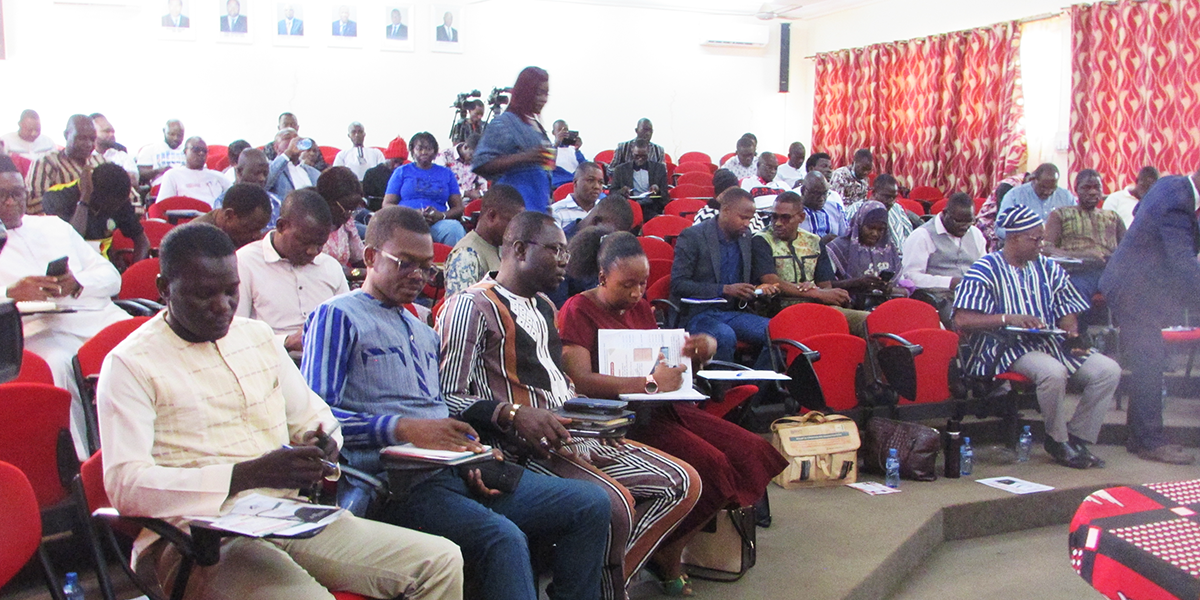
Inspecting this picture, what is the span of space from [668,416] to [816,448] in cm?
123

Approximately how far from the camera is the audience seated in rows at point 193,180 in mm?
7398

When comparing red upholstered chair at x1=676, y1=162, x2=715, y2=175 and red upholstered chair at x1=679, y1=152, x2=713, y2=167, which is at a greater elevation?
red upholstered chair at x1=679, y1=152, x2=713, y2=167

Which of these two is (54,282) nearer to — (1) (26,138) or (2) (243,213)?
(2) (243,213)

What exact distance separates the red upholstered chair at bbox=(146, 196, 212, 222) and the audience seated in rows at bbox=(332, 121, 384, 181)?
424cm

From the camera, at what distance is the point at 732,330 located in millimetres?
4961

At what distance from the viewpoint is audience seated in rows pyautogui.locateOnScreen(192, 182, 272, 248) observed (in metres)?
3.99

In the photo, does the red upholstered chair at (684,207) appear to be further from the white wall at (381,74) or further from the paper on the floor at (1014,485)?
the white wall at (381,74)

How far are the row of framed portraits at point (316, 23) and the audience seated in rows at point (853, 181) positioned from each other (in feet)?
18.7

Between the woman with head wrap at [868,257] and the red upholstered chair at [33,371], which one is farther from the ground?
the woman with head wrap at [868,257]

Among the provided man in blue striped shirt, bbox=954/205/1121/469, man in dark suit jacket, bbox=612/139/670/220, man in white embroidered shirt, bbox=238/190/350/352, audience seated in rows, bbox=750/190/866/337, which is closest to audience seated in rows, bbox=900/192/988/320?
audience seated in rows, bbox=750/190/866/337

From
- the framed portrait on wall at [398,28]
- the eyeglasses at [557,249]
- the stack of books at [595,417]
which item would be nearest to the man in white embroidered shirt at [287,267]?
the eyeglasses at [557,249]

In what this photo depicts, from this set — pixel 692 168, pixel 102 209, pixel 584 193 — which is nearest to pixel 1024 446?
pixel 584 193

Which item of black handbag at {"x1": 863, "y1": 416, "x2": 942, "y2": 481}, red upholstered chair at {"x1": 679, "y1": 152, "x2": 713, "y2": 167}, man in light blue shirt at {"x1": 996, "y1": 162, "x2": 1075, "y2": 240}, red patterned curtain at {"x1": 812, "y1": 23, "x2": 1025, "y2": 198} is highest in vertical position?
red patterned curtain at {"x1": 812, "y1": 23, "x2": 1025, "y2": 198}

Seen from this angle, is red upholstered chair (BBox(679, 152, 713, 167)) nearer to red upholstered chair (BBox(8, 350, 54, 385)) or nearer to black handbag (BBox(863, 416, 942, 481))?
black handbag (BBox(863, 416, 942, 481))
